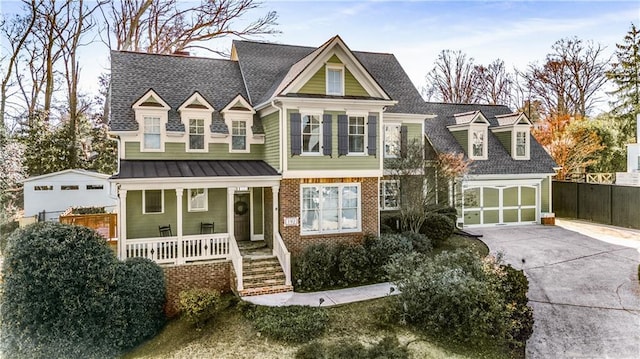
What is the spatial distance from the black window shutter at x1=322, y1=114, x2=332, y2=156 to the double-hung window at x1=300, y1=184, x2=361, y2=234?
1.26 metres

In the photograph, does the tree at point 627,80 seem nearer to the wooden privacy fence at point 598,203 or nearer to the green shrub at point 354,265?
the wooden privacy fence at point 598,203

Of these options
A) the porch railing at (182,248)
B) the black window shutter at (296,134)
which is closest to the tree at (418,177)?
the black window shutter at (296,134)

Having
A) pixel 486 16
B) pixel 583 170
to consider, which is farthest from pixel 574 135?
pixel 486 16

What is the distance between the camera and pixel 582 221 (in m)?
22.0

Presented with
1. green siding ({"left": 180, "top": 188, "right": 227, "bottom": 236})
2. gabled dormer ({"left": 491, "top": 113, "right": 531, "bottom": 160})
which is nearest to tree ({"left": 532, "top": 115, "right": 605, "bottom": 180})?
gabled dormer ({"left": 491, "top": 113, "right": 531, "bottom": 160})

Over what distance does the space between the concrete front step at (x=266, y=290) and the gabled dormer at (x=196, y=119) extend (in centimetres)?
578

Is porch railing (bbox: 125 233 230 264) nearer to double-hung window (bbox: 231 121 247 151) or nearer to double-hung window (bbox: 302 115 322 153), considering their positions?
double-hung window (bbox: 231 121 247 151)

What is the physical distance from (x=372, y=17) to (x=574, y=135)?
19636 mm

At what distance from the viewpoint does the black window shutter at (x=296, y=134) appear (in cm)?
1360

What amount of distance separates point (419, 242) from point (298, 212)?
15.4ft

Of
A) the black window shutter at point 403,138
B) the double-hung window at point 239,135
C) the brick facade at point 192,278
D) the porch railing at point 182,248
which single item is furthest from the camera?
the black window shutter at point 403,138

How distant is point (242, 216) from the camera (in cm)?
1582

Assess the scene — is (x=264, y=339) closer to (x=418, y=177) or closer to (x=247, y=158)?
(x=247, y=158)

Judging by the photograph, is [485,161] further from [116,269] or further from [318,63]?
[116,269]
